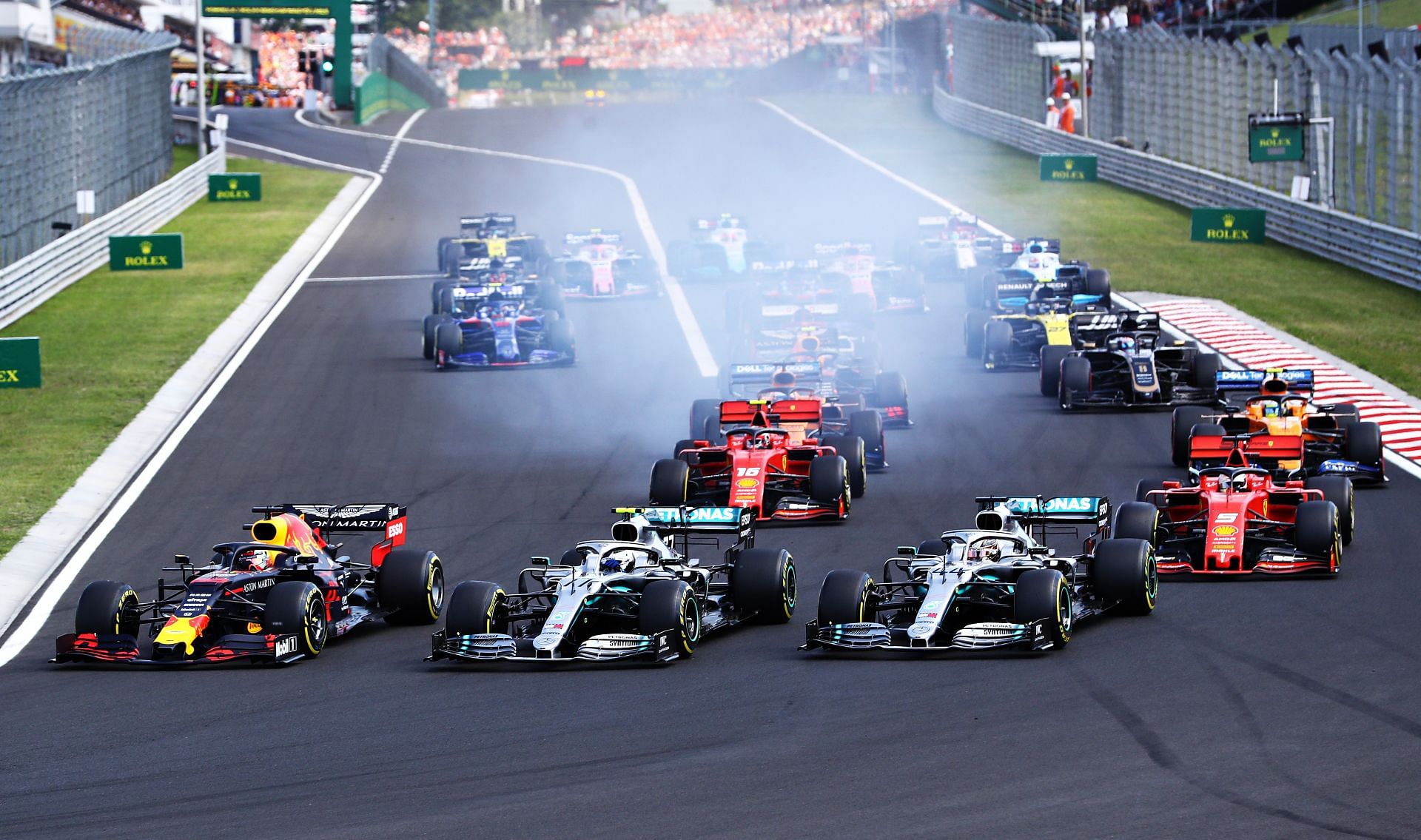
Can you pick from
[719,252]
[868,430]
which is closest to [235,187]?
[719,252]

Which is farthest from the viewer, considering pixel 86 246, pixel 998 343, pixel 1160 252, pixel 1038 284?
pixel 1160 252

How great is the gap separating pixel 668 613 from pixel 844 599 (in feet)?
5.36

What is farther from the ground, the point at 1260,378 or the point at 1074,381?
the point at 1260,378

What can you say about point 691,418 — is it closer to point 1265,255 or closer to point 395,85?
point 1265,255

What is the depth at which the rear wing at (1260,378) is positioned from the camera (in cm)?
2761

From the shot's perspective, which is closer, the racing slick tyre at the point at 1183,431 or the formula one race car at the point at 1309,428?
the formula one race car at the point at 1309,428

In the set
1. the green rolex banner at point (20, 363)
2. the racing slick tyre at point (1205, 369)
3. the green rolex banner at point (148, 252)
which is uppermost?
the green rolex banner at point (148, 252)

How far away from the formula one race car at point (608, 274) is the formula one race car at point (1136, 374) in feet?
53.0

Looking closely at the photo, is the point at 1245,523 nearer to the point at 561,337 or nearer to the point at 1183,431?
the point at 1183,431

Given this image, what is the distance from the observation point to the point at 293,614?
18750mm

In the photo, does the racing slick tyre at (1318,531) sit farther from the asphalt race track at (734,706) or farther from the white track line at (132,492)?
the white track line at (132,492)

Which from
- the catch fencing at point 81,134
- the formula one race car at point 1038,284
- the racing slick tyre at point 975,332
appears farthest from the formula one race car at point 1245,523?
the catch fencing at point 81,134

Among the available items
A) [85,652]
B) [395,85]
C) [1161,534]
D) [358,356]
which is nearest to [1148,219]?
[358,356]

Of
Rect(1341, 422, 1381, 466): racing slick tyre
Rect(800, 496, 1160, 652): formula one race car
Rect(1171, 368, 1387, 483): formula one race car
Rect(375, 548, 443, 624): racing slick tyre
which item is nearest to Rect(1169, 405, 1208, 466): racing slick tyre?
Rect(1171, 368, 1387, 483): formula one race car
